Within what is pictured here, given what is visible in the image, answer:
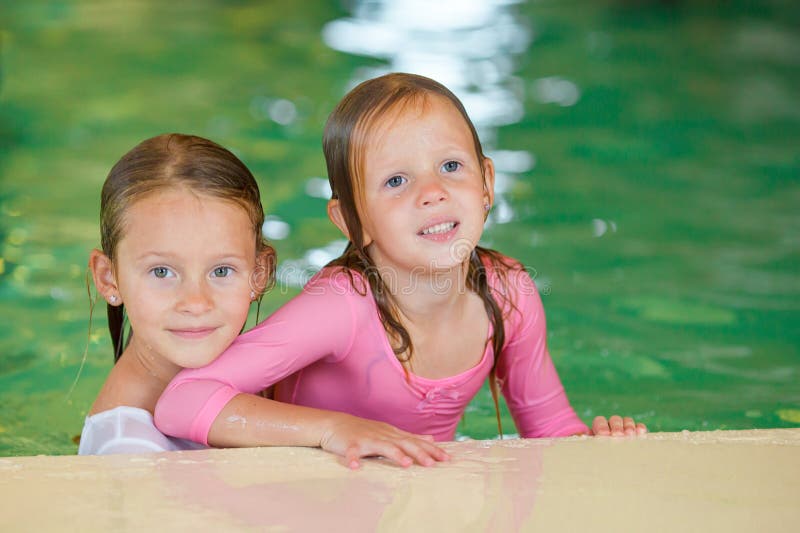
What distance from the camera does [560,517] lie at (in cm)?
178

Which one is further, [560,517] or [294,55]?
[294,55]

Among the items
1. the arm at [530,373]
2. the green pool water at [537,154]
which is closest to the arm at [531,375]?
the arm at [530,373]

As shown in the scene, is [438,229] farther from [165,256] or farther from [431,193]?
[165,256]

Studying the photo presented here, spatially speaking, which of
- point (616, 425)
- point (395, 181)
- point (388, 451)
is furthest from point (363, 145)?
point (616, 425)

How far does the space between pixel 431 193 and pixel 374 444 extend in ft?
1.83

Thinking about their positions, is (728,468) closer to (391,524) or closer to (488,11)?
(391,524)

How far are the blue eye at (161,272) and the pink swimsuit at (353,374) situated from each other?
0.20m

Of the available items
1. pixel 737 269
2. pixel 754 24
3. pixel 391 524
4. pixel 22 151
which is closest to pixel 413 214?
pixel 391 524

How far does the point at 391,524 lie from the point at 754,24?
7.15 meters

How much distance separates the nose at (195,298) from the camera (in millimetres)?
2285

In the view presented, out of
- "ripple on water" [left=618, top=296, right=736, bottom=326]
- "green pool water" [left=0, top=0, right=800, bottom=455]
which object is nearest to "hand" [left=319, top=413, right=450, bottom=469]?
"green pool water" [left=0, top=0, right=800, bottom=455]

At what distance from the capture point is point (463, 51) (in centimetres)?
746

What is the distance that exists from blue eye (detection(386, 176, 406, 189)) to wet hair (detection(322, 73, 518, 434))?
0.06 meters

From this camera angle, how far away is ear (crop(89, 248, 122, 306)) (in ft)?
7.94
